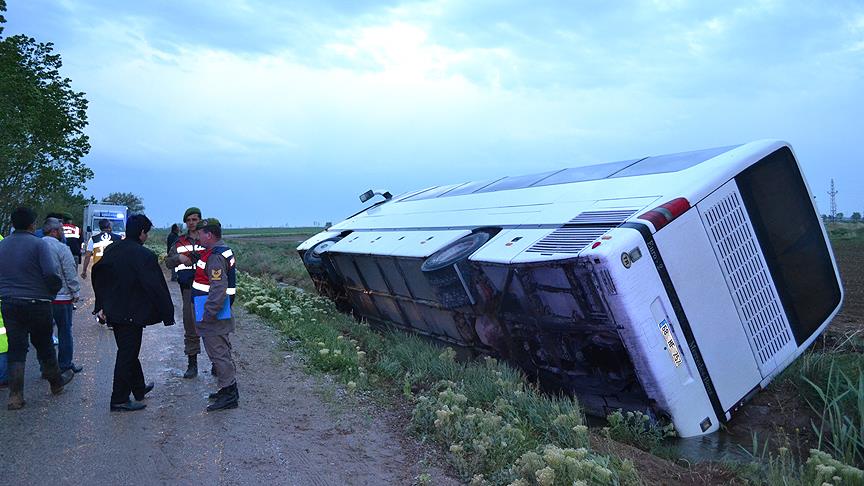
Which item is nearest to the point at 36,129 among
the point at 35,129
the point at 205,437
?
the point at 35,129

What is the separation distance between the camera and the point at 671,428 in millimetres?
4922

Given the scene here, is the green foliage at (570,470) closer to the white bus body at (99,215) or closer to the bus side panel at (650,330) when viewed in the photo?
the bus side panel at (650,330)

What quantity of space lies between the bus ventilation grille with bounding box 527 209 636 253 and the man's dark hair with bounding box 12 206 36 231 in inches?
183

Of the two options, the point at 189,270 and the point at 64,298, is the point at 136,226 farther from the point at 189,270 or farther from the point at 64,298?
the point at 64,298

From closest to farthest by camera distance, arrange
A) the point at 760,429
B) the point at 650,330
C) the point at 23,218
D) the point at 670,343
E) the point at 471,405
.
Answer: the point at 650,330 → the point at 670,343 → the point at 471,405 → the point at 760,429 → the point at 23,218

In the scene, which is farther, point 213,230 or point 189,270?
point 189,270

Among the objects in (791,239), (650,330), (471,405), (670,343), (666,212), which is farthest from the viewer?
(791,239)

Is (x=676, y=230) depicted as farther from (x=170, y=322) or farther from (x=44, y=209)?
(x=44, y=209)

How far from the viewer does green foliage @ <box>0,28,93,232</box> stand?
26.3 m

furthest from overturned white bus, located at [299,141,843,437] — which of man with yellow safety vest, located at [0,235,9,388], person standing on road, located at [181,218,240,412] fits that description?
man with yellow safety vest, located at [0,235,9,388]

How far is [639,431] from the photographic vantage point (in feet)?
16.4

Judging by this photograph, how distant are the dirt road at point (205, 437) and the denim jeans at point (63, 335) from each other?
0.24 metres

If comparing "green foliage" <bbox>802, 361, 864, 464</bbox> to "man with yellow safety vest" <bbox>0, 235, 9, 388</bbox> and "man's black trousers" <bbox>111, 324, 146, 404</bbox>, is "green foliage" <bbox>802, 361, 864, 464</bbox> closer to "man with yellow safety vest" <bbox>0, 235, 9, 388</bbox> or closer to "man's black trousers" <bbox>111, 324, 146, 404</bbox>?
"man's black trousers" <bbox>111, 324, 146, 404</bbox>

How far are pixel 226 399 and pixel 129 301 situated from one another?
1.23 m
